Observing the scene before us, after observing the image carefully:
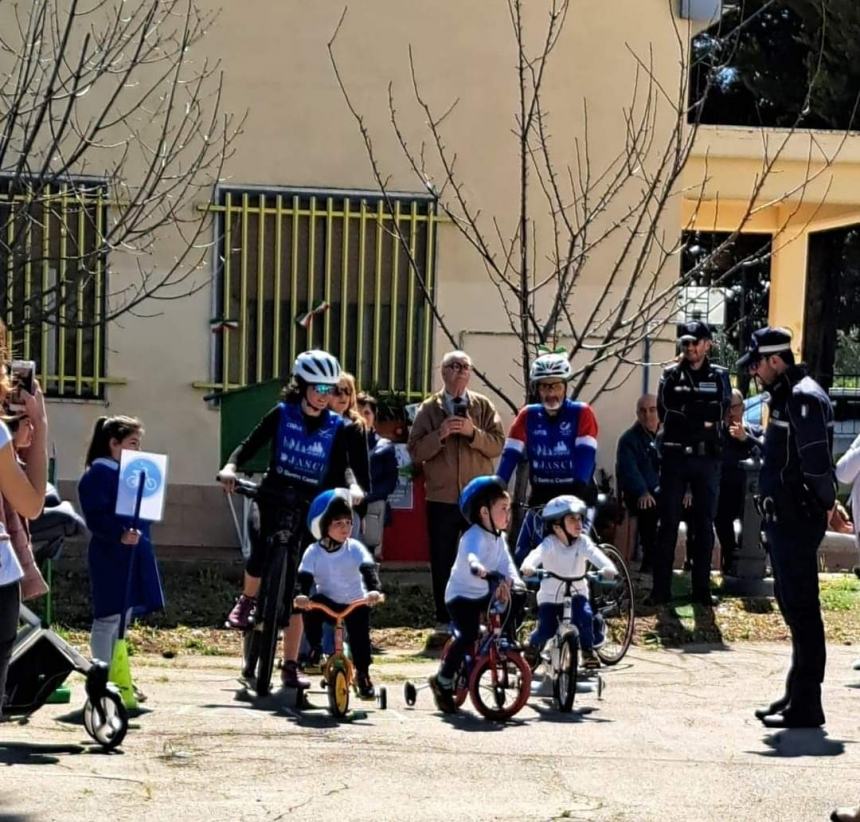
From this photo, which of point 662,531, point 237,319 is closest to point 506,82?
point 237,319

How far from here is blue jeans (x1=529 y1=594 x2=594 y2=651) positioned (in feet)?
31.6

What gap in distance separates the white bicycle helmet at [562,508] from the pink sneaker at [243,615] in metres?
1.66

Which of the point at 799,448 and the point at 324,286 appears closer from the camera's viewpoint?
the point at 799,448

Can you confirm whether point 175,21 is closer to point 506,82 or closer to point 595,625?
point 506,82

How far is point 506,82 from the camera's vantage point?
14.6 m

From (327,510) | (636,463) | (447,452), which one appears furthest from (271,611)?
(636,463)

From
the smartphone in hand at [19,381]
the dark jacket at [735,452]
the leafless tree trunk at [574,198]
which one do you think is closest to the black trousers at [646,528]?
the dark jacket at [735,452]

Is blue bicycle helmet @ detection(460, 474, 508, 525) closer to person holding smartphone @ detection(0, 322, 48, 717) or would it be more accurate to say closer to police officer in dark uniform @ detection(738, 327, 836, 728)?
police officer in dark uniform @ detection(738, 327, 836, 728)

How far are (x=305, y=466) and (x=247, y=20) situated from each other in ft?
18.7

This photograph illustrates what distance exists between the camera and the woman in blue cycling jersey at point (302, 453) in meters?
9.58

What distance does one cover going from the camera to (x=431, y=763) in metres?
7.73

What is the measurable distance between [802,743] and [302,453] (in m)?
3.01

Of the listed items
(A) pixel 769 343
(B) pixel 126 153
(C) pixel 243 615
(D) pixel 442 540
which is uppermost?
(B) pixel 126 153

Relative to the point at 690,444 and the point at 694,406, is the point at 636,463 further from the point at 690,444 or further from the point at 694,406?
the point at 694,406
